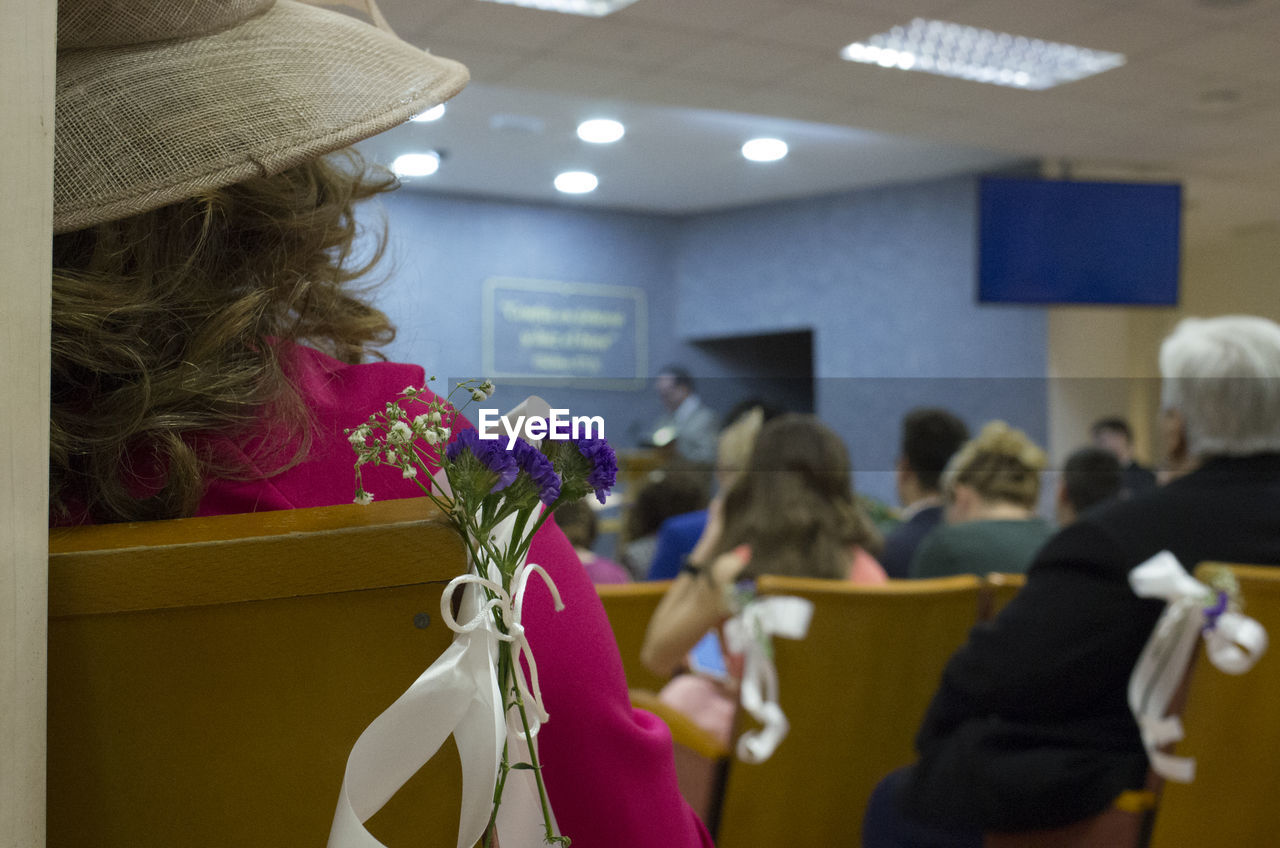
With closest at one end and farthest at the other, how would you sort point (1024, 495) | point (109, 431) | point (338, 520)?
point (338, 520) < point (109, 431) < point (1024, 495)

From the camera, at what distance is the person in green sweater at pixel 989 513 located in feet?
9.04

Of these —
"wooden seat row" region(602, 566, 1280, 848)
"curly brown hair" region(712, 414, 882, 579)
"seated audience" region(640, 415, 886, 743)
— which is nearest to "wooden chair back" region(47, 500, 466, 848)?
"wooden seat row" region(602, 566, 1280, 848)

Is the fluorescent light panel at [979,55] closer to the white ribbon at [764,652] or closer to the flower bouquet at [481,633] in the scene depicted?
the white ribbon at [764,652]

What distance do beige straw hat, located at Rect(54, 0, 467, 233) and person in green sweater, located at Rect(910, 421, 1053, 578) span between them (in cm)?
233

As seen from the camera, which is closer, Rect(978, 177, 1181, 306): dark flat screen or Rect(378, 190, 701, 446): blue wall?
Rect(978, 177, 1181, 306): dark flat screen

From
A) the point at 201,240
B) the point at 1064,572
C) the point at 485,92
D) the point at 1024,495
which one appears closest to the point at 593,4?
the point at 485,92

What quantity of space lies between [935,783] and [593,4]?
11.4 ft

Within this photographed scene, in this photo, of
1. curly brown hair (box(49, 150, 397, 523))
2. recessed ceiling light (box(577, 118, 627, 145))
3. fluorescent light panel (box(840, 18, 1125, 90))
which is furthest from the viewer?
recessed ceiling light (box(577, 118, 627, 145))

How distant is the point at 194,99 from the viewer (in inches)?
25.8

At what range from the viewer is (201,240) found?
0.68 meters

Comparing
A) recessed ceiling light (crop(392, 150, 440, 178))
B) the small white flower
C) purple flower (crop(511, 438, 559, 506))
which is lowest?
purple flower (crop(511, 438, 559, 506))

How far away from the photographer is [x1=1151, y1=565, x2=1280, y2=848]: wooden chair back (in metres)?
1.54

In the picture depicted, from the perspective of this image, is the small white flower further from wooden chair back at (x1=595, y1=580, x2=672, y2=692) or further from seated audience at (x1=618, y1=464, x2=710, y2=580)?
seated audience at (x1=618, y1=464, x2=710, y2=580)

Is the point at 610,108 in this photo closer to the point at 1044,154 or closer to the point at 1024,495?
the point at 1044,154
